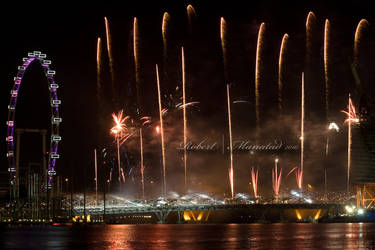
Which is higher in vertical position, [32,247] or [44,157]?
[44,157]

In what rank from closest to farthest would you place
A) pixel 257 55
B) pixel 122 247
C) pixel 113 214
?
pixel 122 247 → pixel 257 55 → pixel 113 214

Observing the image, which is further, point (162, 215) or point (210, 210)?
point (162, 215)

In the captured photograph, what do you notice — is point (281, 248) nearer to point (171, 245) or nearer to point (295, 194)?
point (171, 245)

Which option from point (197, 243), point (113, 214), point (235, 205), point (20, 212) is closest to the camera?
point (197, 243)

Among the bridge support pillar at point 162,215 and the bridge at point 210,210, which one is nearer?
the bridge at point 210,210

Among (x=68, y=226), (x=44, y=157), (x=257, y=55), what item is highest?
(x=257, y=55)

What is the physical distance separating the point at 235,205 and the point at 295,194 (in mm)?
11762

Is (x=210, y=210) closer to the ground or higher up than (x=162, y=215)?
higher up

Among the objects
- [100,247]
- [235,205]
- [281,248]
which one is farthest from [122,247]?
[235,205]

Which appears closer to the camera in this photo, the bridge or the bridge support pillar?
the bridge

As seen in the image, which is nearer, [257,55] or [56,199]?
[257,55]

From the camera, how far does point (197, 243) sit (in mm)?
68688

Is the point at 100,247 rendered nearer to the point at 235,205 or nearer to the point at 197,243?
the point at 197,243

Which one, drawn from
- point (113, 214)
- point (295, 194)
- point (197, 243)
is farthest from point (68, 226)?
point (197, 243)
